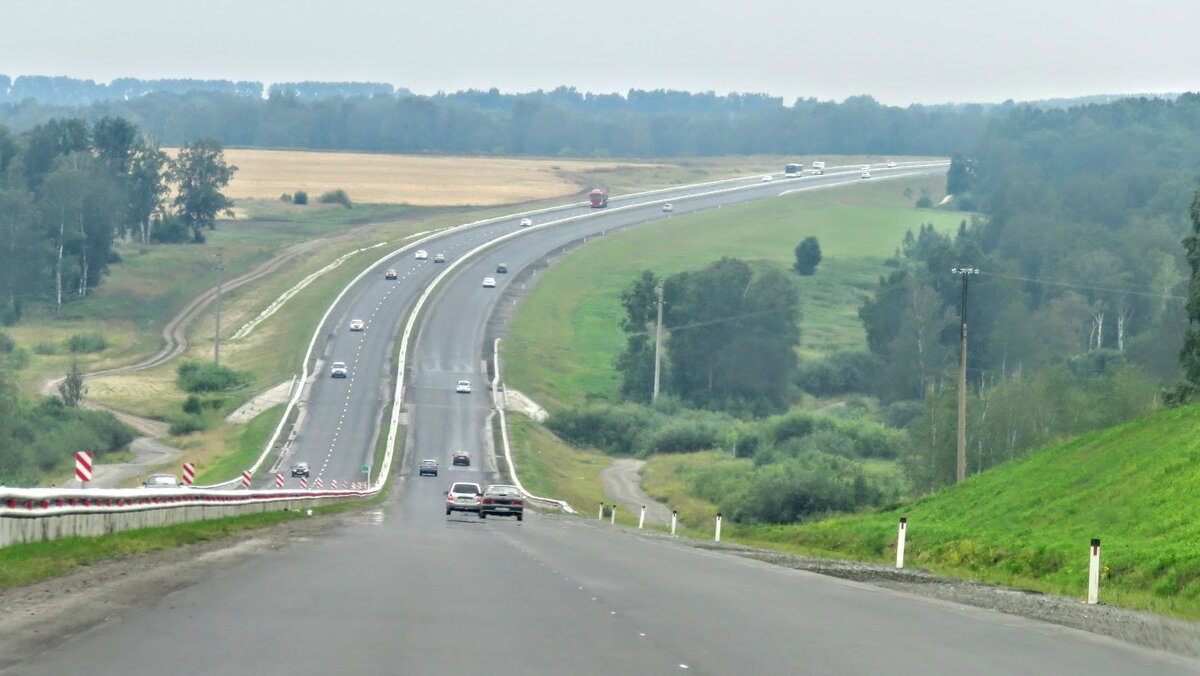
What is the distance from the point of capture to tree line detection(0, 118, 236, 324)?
14725 cm

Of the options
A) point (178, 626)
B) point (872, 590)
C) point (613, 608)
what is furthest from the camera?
point (872, 590)

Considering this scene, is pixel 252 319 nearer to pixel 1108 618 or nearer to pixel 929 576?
pixel 929 576

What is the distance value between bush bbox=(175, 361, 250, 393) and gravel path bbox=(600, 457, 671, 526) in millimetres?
27799

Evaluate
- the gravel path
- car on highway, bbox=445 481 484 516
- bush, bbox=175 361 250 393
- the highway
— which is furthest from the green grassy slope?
bush, bbox=175 361 250 393

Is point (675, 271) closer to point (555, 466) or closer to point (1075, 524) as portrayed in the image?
point (555, 466)

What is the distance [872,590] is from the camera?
24.2 metres

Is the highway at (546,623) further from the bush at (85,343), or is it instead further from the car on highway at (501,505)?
the bush at (85,343)

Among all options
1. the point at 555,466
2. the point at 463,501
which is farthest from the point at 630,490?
the point at 463,501

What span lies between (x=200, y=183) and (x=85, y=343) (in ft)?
151

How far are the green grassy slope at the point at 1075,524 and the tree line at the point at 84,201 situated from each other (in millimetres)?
111390

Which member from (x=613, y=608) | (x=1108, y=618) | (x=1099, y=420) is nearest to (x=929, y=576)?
(x=1108, y=618)

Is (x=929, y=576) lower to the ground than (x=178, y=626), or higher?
lower

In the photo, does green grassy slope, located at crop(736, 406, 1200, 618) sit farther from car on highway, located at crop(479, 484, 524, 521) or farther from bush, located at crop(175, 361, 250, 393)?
bush, located at crop(175, 361, 250, 393)

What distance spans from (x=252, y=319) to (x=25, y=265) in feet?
80.7
